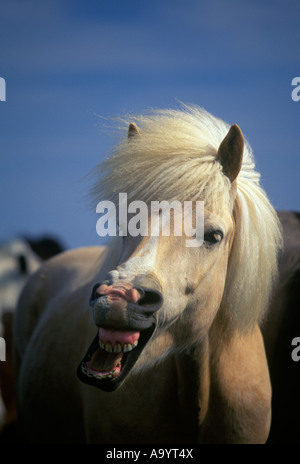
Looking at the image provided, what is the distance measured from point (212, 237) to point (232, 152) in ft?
1.32

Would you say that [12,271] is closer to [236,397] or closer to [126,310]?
[236,397]

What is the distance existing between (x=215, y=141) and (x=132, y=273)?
888 mm

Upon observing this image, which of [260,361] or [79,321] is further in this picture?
[79,321]

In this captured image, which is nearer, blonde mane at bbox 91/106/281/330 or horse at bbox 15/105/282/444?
horse at bbox 15/105/282/444

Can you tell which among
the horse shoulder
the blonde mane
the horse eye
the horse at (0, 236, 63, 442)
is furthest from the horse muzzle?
the horse at (0, 236, 63, 442)

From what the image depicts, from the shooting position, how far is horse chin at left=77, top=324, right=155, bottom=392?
6.25 feet

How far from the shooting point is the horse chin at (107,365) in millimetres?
1905

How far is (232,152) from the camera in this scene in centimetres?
235

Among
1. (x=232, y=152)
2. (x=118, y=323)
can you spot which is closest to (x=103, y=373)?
(x=118, y=323)

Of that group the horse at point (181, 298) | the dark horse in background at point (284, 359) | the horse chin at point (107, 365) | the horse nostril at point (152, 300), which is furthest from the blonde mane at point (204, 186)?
the dark horse in background at point (284, 359)

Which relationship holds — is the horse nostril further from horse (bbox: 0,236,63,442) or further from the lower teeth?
horse (bbox: 0,236,63,442)

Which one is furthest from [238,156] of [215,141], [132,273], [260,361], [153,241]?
[260,361]

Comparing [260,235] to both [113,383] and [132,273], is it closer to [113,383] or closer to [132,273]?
[132,273]
